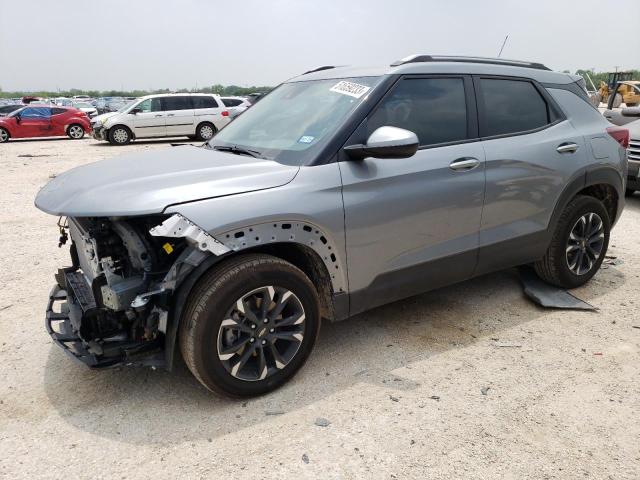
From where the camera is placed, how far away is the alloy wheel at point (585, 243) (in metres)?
4.28

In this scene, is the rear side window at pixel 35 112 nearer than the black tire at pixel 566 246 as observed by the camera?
No

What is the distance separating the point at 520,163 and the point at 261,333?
2225 millimetres

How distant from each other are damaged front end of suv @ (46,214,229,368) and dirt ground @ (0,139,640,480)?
0.37 metres

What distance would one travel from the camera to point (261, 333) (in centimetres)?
285

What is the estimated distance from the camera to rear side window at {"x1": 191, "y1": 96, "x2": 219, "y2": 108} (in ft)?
61.3

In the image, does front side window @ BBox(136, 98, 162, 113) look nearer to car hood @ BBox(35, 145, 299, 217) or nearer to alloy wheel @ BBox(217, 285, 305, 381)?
car hood @ BBox(35, 145, 299, 217)

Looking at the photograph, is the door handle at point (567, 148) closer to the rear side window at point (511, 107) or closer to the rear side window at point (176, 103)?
the rear side window at point (511, 107)

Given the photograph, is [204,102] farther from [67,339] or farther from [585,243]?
[67,339]

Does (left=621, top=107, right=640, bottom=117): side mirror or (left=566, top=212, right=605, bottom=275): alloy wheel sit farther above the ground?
(left=621, top=107, right=640, bottom=117): side mirror

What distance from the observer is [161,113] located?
60.5 feet

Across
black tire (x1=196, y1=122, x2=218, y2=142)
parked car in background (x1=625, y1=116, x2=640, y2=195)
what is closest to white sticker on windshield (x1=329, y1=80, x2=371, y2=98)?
parked car in background (x1=625, y1=116, x2=640, y2=195)

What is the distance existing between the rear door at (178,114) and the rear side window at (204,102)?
177mm

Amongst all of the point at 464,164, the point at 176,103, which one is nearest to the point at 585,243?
the point at 464,164

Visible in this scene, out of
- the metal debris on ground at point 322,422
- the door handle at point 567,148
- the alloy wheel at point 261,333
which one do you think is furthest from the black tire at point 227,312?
the door handle at point 567,148
